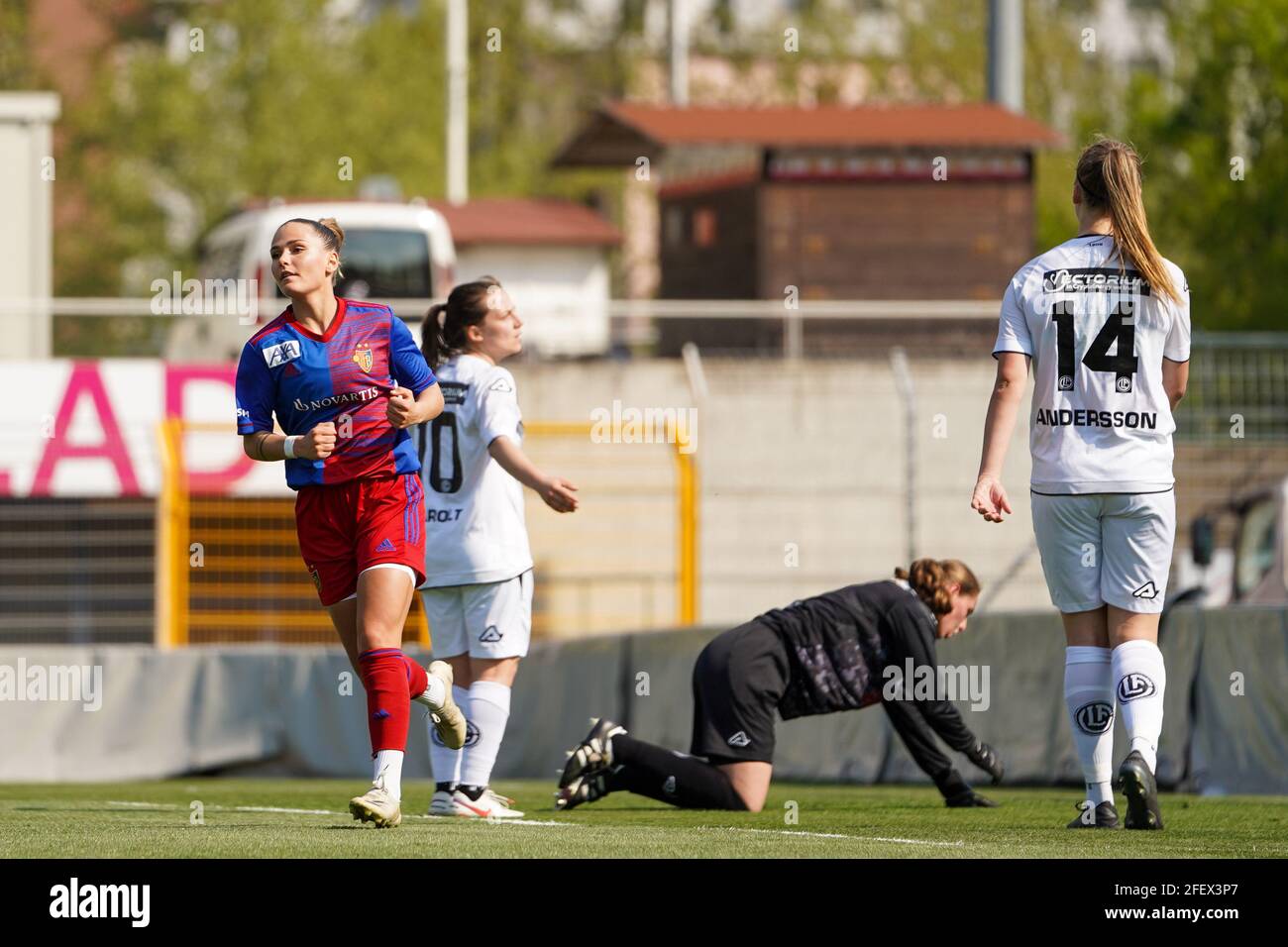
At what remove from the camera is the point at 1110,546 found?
7242 millimetres

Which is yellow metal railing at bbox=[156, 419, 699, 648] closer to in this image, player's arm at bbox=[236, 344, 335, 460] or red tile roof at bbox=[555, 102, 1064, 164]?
red tile roof at bbox=[555, 102, 1064, 164]

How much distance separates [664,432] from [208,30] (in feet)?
69.0

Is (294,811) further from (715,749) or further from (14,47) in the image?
(14,47)

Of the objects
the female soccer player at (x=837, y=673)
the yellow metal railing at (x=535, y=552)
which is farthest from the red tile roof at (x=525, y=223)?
the female soccer player at (x=837, y=673)

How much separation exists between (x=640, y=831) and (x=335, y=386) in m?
1.69

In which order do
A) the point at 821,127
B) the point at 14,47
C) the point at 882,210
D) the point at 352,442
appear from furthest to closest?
1. the point at 14,47
2. the point at 821,127
3. the point at 882,210
4. the point at 352,442

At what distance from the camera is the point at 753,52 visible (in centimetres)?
4475

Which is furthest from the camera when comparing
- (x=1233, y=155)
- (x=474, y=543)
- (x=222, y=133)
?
(x=222, y=133)

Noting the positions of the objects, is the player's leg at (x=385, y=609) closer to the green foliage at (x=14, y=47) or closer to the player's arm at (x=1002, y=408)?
the player's arm at (x=1002, y=408)

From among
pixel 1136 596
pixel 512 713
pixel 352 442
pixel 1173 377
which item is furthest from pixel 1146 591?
pixel 512 713

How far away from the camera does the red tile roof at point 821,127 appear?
25.3 m

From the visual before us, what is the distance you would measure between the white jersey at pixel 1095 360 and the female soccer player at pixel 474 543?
6.50 ft
